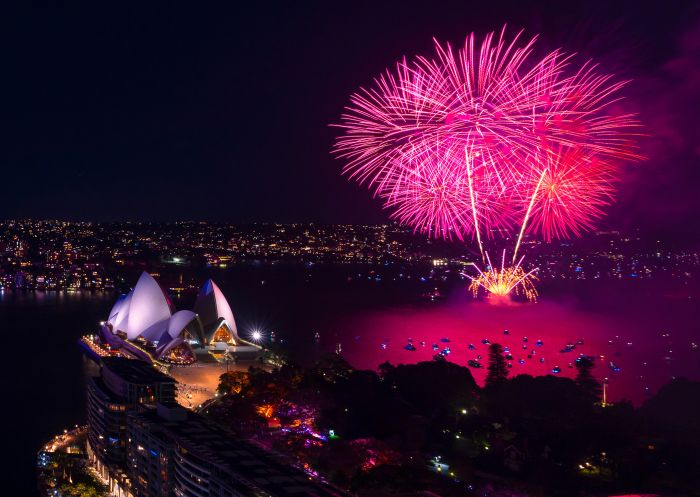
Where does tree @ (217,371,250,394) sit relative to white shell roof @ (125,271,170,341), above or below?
below

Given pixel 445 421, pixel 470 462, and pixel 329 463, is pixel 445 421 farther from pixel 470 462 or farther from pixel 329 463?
pixel 329 463

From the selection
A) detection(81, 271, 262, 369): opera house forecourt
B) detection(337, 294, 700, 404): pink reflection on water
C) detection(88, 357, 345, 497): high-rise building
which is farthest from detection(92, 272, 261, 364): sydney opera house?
detection(88, 357, 345, 497): high-rise building

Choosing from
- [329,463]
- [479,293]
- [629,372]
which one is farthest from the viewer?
[479,293]

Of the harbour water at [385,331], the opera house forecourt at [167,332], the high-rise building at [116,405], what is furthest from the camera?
the opera house forecourt at [167,332]

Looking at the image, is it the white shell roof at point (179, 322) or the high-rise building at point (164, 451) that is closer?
the high-rise building at point (164, 451)

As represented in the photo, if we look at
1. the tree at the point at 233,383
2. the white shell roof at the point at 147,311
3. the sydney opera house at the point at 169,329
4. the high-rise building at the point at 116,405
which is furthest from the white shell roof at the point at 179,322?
the high-rise building at the point at 116,405

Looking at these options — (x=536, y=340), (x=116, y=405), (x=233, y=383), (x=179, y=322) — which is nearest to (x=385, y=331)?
(x=536, y=340)

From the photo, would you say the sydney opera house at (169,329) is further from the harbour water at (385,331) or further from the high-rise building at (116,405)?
the high-rise building at (116,405)

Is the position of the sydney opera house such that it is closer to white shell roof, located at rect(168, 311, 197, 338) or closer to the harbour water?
Result: white shell roof, located at rect(168, 311, 197, 338)

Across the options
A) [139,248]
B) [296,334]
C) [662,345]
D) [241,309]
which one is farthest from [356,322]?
[139,248]
